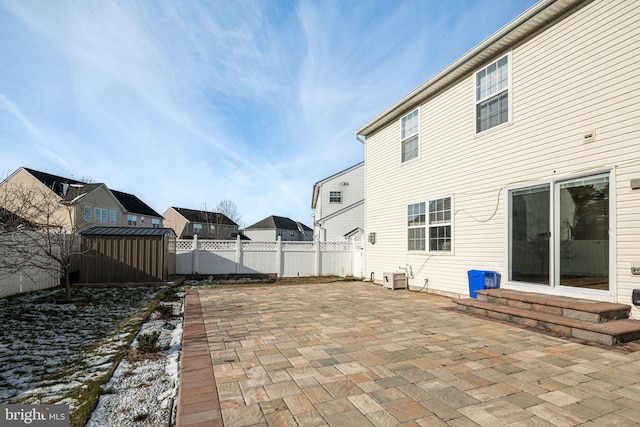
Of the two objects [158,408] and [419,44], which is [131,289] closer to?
[158,408]

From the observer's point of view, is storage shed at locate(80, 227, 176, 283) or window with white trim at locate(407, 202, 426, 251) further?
storage shed at locate(80, 227, 176, 283)

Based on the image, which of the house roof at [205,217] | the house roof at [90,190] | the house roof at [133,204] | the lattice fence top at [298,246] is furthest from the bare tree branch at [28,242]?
the house roof at [205,217]

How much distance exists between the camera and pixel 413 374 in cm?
311

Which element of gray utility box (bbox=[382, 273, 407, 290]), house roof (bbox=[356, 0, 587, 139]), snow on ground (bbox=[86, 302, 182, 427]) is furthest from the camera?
gray utility box (bbox=[382, 273, 407, 290])

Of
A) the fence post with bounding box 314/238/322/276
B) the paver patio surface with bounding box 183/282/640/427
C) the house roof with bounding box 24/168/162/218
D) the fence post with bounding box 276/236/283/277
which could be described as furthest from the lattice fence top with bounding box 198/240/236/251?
the house roof with bounding box 24/168/162/218

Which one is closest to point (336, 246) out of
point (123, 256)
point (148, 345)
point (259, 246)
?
point (259, 246)

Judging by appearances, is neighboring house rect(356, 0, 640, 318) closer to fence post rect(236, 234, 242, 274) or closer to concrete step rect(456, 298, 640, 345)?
concrete step rect(456, 298, 640, 345)

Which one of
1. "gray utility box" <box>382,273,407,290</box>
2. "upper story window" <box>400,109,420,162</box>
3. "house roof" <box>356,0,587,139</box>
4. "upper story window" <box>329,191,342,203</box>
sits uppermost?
"house roof" <box>356,0,587,139</box>

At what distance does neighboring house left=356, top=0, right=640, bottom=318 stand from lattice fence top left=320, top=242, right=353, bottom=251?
501 centimetres

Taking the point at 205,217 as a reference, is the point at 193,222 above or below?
below

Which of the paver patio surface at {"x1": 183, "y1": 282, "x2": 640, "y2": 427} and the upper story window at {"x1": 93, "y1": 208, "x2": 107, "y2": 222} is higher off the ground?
the upper story window at {"x1": 93, "y1": 208, "x2": 107, "y2": 222}

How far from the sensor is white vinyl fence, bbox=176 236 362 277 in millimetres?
12898

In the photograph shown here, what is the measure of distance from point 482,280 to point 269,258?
890cm

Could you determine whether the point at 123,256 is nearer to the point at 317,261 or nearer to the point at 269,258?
the point at 269,258
